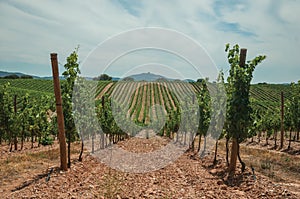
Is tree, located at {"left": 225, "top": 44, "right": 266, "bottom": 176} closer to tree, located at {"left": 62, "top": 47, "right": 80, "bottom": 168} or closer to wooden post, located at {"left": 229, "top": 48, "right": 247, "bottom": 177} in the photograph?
wooden post, located at {"left": 229, "top": 48, "right": 247, "bottom": 177}

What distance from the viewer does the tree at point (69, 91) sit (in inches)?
445

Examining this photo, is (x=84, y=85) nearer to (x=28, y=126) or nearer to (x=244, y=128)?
(x=244, y=128)

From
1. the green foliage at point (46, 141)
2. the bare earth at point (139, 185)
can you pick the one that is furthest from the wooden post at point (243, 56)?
the green foliage at point (46, 141)

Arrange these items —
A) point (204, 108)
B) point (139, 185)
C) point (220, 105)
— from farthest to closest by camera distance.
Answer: point (204, 108) < point (220, 105) < point (139, 185)

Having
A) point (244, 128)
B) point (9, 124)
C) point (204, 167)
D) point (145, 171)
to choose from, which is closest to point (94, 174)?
point (145, 171)

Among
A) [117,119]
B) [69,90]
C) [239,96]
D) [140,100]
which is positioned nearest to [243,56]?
[239,96]

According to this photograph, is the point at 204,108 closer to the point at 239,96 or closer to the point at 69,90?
the point at 239,96

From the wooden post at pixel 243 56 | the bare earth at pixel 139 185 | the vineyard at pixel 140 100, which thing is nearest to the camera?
the bare earth at pixel 139 185

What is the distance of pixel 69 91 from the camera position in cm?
1164

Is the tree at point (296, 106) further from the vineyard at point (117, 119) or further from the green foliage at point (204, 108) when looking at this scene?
the green foliage at point (204, 108)

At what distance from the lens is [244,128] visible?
1038 cm

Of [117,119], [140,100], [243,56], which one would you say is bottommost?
[117,119]

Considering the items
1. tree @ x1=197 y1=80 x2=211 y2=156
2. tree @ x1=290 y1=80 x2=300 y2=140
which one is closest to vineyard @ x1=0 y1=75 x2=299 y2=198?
tree @ x1=197 y1=80 x2=211 y2=156

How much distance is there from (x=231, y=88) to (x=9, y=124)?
14246 mm
